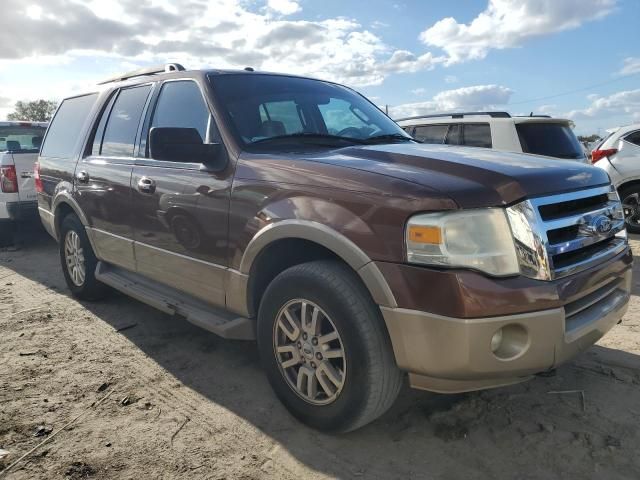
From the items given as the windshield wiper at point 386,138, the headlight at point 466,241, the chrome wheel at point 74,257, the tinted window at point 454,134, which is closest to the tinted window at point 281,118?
the windshield wiper at point 386,138

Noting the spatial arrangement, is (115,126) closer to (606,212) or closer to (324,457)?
(324,457)

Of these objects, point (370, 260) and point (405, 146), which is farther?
point (405, 146)

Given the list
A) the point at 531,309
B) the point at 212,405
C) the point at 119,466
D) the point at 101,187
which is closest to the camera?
the point at 531,309

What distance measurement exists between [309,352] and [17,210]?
6492mm

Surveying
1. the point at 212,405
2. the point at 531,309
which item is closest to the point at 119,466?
the point at 212,405

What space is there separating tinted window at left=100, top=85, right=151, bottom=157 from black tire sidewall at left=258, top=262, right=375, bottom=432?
1.93 metres

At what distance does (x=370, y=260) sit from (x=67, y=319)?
3.41m

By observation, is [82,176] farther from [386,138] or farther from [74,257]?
[386,138]

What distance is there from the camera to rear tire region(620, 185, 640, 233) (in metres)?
7.82

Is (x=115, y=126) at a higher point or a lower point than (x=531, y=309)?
higher

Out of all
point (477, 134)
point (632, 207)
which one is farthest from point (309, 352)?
point (632, 207)

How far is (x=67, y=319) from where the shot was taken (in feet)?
14.9

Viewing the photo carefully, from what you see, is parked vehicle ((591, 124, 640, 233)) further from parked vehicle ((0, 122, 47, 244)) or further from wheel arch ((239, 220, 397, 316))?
parked vehicle ((0, 122, 47, 244))

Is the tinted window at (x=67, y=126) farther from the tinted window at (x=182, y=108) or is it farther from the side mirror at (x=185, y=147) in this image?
the side mirror at (x=185, y=147)
